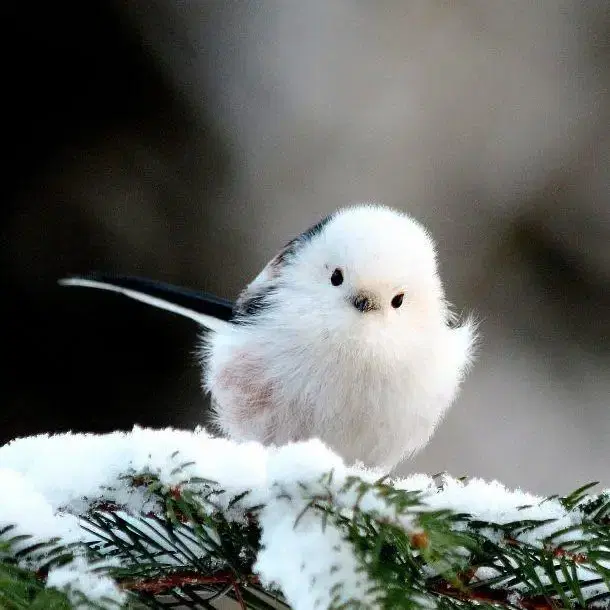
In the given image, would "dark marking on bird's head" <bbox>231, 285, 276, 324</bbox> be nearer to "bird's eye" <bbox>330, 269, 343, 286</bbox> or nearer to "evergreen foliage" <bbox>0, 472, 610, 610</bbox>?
"bird's eye" <bbox>330, 269, 343, 286</bbox>

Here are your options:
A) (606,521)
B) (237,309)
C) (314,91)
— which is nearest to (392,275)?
(237,309)

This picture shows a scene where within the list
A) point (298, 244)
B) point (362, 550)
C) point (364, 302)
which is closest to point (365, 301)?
point (364, 302)

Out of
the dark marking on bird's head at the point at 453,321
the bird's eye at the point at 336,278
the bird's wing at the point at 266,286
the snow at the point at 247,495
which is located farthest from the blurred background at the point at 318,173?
the snow at the point at 247,495

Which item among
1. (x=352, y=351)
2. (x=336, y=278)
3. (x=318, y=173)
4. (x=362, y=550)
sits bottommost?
(x=362, y=550)

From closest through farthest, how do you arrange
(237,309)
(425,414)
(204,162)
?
(425,414) < (237,309) < (204,162)

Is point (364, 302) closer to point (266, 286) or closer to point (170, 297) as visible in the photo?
point (266, 286)

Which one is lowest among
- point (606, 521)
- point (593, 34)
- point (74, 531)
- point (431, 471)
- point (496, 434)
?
point (74, 531)

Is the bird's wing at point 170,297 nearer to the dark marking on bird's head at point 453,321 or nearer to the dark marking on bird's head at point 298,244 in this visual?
the dark marking on bird's head at point 298,244

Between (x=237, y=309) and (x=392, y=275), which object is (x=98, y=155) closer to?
(x=237, y=309)
